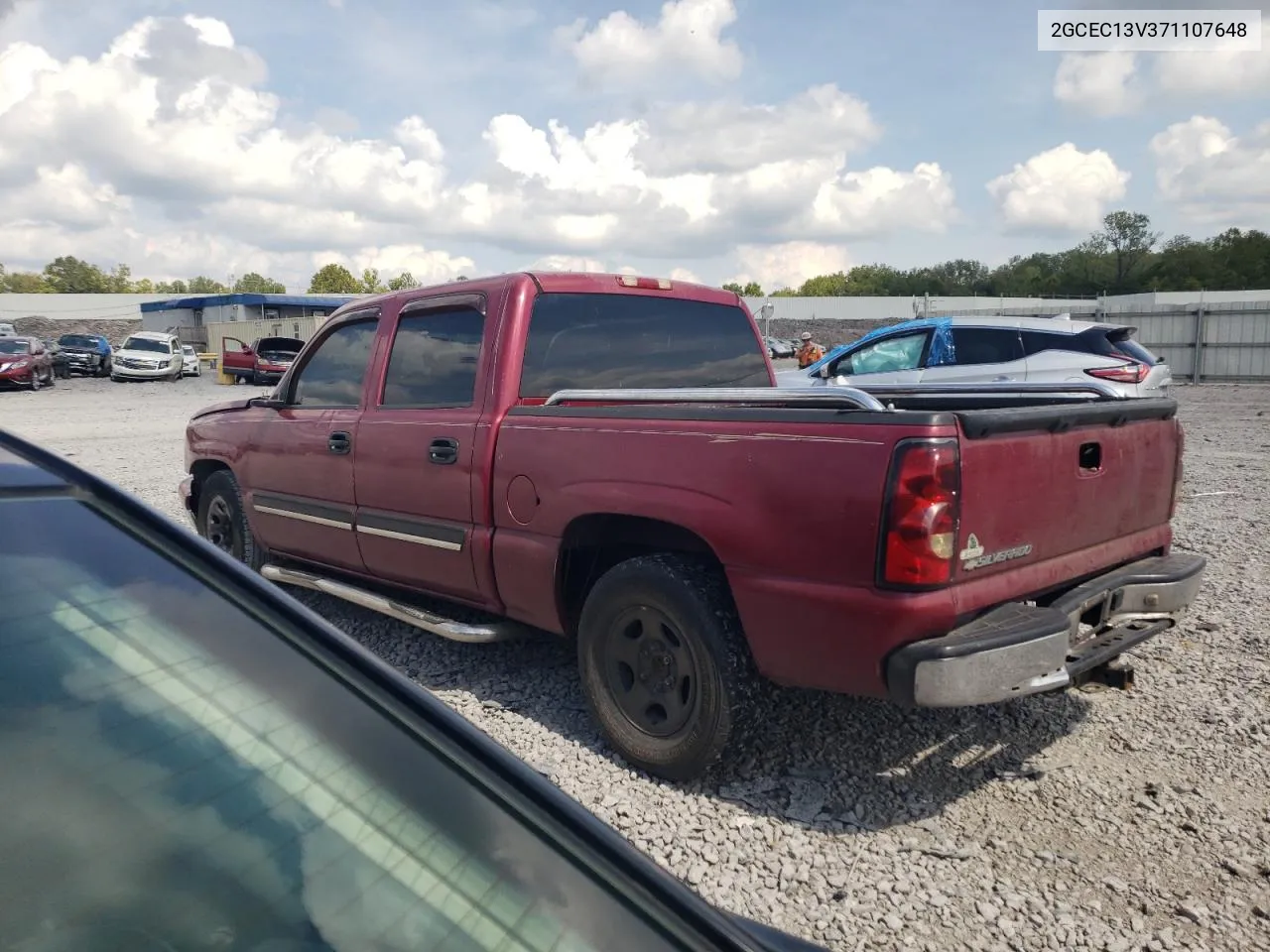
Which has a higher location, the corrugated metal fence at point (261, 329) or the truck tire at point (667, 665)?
the corrugated metal fence at point (261, 329)

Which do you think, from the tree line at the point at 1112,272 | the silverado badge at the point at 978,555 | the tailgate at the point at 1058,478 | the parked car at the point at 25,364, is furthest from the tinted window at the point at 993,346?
the tree line at the point at 1112,272

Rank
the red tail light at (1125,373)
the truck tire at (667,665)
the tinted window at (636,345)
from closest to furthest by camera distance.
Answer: the truck tire at (667,665)
the tinted window at (636,345)
the red tail light at (1125,373)

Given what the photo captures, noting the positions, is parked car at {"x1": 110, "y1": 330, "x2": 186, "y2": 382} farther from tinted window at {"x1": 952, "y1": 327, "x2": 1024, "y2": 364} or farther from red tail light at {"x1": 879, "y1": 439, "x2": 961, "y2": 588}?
red tail light at {"x1": 879, "y1": 439, "x2": 961, "y2": 588}

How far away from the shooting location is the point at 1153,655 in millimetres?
4625

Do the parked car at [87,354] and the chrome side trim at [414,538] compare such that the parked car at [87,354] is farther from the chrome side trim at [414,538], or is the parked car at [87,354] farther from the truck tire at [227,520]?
the chrome side trim at [414,538]

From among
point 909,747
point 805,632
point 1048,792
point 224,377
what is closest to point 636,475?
point 805,632

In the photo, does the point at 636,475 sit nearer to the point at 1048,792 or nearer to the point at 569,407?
the point at 569,407

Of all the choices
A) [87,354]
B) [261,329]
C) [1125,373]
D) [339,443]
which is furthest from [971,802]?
[261,329]

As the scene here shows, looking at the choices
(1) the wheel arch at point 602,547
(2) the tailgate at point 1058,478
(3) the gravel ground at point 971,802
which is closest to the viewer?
(3) the gravel ground at point 971,802

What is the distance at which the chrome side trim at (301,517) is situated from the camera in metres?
4.82

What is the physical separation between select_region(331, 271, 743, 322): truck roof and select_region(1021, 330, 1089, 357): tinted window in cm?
651

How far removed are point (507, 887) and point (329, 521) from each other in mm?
4033

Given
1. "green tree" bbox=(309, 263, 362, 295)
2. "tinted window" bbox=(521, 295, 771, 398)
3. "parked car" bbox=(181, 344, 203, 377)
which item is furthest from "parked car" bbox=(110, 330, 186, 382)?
"green tree" bbox=(309, 263, 362, 295)

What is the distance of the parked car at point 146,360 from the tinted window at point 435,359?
29561mm
